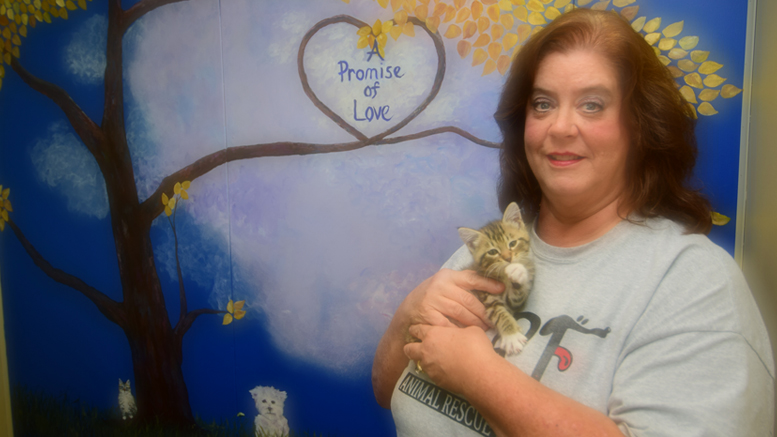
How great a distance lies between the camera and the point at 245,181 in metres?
1.70

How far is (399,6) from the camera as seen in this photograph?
1.45 metres

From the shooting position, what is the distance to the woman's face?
1.01 metres

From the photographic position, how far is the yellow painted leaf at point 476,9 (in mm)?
1392

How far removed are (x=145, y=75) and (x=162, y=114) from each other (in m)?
0.18

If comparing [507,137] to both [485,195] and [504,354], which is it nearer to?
[485,195]

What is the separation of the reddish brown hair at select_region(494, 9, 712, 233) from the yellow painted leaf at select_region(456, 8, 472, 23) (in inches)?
14.1

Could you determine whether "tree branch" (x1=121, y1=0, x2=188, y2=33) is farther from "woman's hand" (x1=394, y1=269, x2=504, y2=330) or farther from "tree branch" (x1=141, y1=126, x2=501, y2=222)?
"woman's hand" (x1=394, y1=269, x2=504, y2=330)

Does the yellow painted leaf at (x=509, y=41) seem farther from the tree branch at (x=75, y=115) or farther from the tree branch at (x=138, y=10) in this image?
the tree branch at (x=75, y=115)

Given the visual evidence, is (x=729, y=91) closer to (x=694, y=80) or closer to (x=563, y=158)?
(x=694, y=80)

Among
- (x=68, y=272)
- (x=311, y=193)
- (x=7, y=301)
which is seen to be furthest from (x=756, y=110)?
(x=7, y=301)

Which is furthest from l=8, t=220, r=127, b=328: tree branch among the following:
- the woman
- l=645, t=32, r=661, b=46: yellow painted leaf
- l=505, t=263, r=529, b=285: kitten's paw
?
l=645, t=32, r=661, b=46: yellow painted leaf

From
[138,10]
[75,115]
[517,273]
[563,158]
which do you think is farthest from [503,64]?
[75,115]

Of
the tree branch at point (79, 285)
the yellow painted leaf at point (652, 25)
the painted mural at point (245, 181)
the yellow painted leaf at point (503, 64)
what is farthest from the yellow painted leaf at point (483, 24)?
the tree branch at point (79, 285)

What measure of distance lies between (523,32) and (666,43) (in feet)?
1.34
